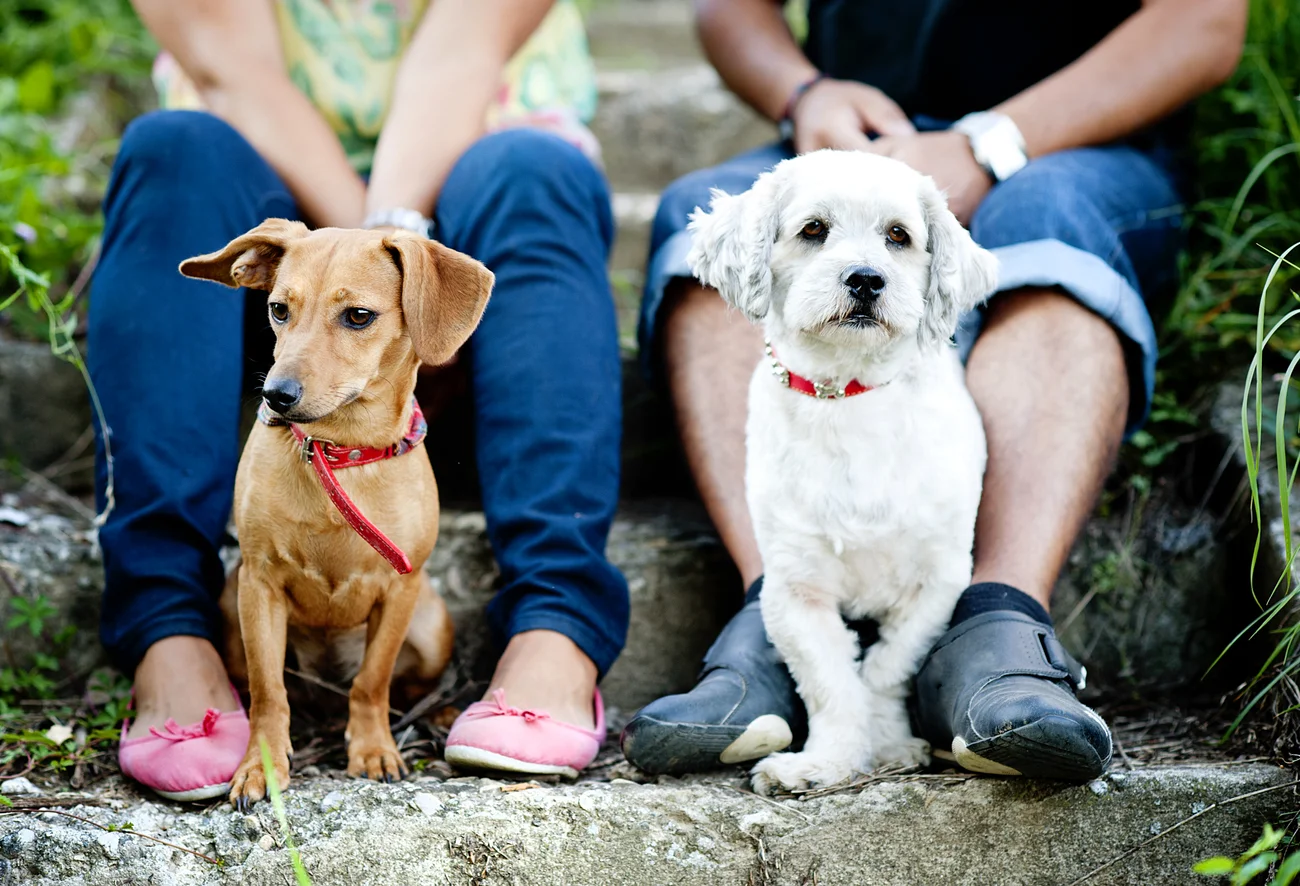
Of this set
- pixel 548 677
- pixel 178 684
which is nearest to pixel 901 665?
pixel 548 677

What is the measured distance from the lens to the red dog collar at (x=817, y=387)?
1.95m

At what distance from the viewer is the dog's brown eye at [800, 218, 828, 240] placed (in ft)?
6.44

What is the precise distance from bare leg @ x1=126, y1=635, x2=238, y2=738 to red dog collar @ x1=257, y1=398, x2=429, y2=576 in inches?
17.7

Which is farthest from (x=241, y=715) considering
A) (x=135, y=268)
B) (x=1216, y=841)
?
(x=1216, y=841)

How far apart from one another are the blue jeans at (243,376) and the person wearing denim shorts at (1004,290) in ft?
0.99

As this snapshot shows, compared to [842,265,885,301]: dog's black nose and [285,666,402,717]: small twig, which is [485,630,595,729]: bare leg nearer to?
[285,666,402,717]: small twig

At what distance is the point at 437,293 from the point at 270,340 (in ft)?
2.19

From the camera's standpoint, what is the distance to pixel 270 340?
218cm

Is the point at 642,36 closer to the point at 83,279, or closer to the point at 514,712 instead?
the point at 83,279

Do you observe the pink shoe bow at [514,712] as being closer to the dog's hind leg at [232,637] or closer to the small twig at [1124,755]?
the dog's hind leg at [232,637]

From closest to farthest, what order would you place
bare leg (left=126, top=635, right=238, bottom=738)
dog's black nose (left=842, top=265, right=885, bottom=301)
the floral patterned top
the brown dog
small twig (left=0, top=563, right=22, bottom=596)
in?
the brown dog, dog's black nose (left=842, top=265, right=885, bottom=301), bare leg (left=126, top=635, right=238, bottom=738), small twig (left=0, top=563, right=22, bottom=596), the floral patterned top

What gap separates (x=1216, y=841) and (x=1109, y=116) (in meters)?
1.58

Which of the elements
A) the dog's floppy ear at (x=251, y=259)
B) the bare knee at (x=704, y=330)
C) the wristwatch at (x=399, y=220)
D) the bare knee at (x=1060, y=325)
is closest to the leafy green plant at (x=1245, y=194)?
the bare knee at (x=1060, y=325)

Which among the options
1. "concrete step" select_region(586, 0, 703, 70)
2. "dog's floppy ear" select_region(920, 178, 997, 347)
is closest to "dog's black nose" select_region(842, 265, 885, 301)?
"dog's floppy ear" select_region(920, 178, 997, 347)
